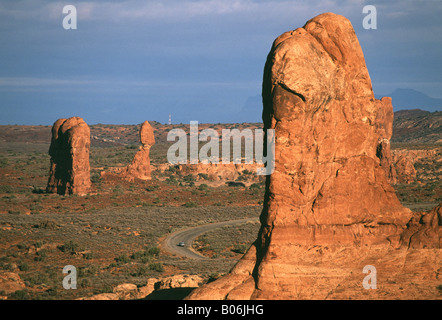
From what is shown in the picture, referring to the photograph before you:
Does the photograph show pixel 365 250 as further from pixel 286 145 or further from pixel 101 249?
pixel 101 249

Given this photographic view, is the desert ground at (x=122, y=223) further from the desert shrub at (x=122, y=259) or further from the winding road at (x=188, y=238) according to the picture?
the winding road at (x=188, y=238)

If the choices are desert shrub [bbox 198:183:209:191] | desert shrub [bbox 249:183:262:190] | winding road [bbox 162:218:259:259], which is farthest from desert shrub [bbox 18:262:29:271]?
desert shrub [bbox 249:183:262:190]

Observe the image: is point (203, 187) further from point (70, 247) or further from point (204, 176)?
point (70, 247)

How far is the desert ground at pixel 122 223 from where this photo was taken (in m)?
29.8

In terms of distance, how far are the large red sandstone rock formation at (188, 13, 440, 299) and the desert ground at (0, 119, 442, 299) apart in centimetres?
1106

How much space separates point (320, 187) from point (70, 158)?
41.6 meters

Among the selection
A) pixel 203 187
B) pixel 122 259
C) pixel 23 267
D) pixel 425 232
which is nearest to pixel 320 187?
pixel 425 232

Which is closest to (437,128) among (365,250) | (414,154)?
(414,154)

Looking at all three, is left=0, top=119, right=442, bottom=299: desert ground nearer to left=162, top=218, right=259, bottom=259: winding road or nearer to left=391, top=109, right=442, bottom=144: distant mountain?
left=162, top=218, right=259, bottom=259: winding road

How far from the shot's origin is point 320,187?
637 inches

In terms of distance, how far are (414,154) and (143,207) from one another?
51.2m

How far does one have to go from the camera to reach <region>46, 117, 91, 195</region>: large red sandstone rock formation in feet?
177
